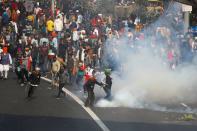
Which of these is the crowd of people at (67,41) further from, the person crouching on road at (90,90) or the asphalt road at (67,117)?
the asphalt road at (67,117)

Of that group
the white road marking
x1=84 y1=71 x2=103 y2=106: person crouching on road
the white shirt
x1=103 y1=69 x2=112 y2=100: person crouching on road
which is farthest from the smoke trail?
the white shirt

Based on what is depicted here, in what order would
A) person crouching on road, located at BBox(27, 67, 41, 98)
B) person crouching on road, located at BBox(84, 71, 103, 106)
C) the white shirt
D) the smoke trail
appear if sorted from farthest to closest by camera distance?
the white shirt < the smoke trail < person crouching on road, located at BBox(27, 67, 41, 98) < person crouching on road, located at BBox(84, 71, 103, 106)

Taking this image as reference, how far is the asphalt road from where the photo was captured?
19562mm

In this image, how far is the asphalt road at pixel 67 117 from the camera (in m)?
19.6

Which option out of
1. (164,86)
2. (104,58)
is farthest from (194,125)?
(104,58)

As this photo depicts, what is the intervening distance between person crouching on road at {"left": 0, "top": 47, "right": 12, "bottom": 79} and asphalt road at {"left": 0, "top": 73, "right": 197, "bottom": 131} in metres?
3.59

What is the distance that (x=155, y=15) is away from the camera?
1095 inches

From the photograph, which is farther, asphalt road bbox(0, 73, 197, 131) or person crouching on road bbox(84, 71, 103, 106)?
person crouching on road bbox(84, 71, 103, 106)

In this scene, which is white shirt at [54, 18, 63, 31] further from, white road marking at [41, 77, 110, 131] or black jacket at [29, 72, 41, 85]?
black jacket at [29, 72, 41, 85]

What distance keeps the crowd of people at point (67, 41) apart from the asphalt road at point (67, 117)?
0.96 meters

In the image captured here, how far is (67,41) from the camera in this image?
1242 inches

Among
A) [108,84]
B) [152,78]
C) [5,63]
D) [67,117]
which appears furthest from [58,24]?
[67,117]

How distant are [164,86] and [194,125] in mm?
5279

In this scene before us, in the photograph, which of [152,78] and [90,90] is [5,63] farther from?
[152,78]
